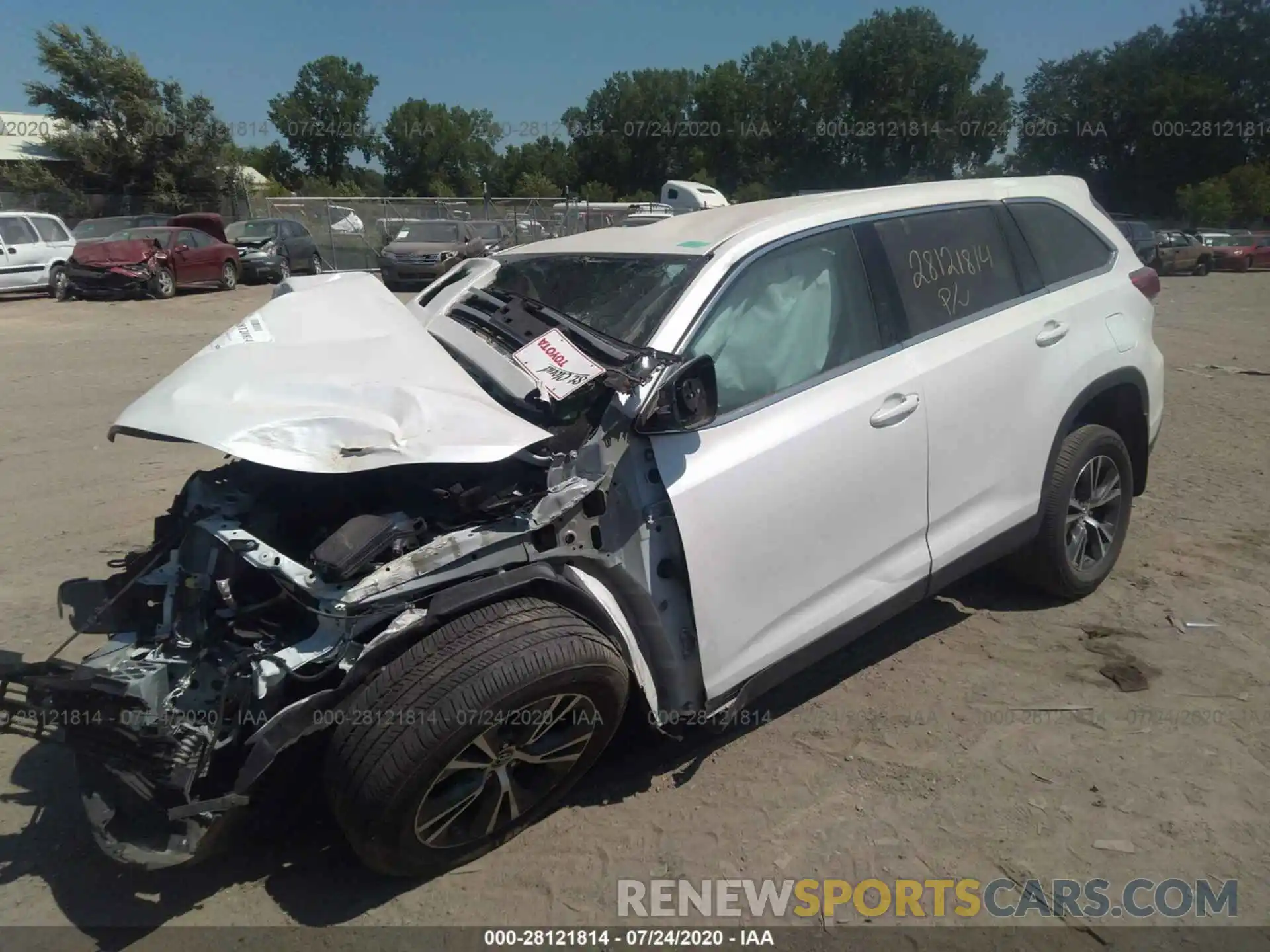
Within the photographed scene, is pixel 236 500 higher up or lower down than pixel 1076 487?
higher up

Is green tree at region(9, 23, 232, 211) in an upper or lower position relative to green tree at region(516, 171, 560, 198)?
upper

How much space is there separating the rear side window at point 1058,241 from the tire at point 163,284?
18.3m

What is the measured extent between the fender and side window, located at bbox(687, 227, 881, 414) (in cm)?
78

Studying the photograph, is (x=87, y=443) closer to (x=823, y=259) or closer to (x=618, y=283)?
(x=618, y=283)

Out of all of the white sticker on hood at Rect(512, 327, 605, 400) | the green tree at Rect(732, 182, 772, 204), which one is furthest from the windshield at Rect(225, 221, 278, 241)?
the white sticker on hood at Rect(512, 327, 605, 400)

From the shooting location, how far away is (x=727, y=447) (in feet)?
10.1

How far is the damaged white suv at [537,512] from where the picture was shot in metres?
2.64

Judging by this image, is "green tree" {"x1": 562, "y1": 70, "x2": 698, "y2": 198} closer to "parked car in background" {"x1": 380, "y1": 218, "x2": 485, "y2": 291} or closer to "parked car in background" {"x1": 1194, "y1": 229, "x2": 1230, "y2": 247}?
"parked car in background" {"x1": 1194, "y1": 229, "x2": 1230, "y2": 247}

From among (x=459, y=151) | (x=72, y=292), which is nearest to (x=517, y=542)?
(x=72, y=292)

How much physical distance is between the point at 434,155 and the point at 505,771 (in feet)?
213

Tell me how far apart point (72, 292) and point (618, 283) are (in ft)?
61.8

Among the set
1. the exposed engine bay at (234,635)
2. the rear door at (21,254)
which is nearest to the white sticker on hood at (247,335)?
the exposed engine bay at (234,635)

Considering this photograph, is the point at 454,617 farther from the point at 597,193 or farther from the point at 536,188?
the point at 597,193

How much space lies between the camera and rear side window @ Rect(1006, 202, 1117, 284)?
172 inches
